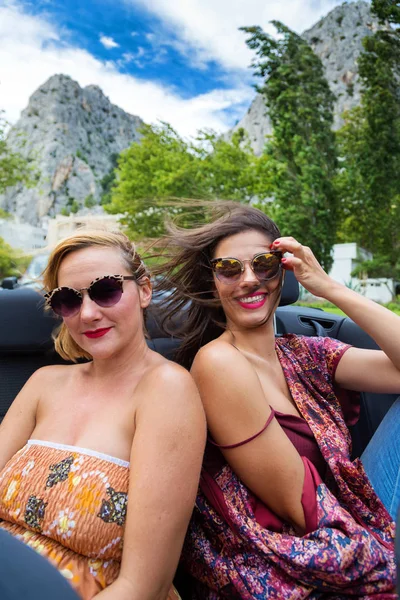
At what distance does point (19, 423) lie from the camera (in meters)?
1.40

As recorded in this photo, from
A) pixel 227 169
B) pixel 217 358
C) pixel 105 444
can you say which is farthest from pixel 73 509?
pixel 227 169

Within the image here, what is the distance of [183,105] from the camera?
2131 centimetres

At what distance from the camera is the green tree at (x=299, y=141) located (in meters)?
14.4

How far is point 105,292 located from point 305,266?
0.62 meters

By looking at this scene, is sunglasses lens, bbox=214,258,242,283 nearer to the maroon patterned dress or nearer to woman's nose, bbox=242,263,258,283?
woman's nose, bbox=242,263,258,283

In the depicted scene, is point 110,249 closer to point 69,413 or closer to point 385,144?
point 69,413

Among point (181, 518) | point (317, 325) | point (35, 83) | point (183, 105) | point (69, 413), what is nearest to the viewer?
point (181, 518)

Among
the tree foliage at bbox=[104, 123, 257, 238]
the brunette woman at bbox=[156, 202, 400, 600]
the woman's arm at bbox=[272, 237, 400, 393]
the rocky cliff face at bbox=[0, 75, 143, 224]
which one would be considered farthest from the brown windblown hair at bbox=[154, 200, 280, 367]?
the rocky cliff face at bbox=[0, 75, 143, 224]

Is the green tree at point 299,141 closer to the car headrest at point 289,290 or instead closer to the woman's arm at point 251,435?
the car headrest at point 289,290

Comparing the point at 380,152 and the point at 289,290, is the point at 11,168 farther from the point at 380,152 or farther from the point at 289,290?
the point at 289,290

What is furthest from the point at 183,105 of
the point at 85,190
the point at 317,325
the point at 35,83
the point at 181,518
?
the point at 35,83

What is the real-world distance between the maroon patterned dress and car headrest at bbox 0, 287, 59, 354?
0.78 metres

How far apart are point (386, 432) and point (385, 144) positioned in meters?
11.9

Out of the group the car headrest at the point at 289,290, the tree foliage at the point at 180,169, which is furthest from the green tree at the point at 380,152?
the car headrest at the point at 289,290
